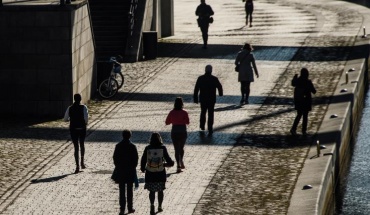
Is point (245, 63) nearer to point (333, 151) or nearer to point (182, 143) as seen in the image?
point (333, 151)

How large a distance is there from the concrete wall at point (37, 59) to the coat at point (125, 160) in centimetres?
1011

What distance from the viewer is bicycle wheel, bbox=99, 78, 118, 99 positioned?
32.3 meters

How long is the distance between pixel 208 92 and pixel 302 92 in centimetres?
219

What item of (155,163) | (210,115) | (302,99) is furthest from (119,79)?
(155,163)

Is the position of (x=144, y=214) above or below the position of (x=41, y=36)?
below

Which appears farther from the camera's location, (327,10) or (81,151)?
(327,10)

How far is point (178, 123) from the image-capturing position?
2323cm

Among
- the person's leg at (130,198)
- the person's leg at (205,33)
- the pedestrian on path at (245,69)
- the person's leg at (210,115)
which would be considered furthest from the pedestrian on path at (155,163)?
the person's leg at (205,33)

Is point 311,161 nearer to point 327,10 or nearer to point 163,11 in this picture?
point 163,11

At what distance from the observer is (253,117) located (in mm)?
29719

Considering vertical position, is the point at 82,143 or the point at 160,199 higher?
the point at 82,143

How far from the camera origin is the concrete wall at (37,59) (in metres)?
29.2

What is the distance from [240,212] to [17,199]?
4090mm

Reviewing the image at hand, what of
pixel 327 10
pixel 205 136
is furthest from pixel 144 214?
pixel 327 10
